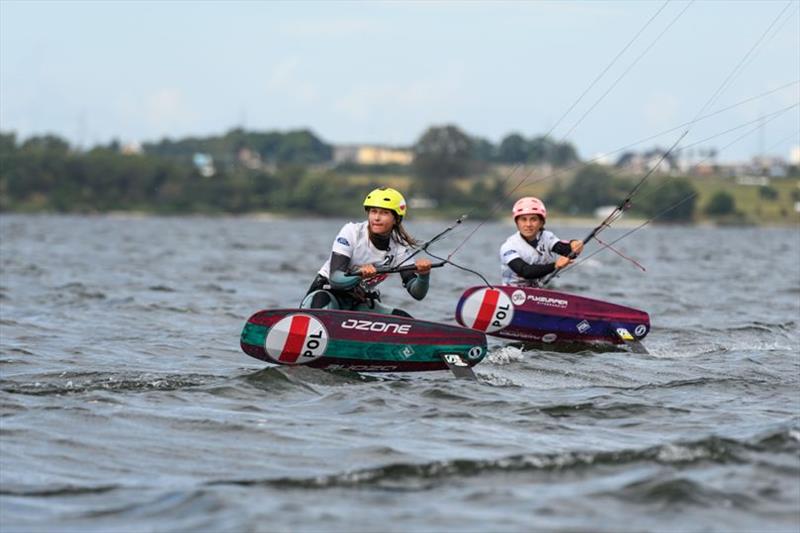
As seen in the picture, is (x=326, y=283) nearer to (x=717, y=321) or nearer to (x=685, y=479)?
(x=685, y=479)

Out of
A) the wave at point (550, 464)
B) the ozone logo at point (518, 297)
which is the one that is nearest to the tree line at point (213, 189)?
the ozone logo at point (518, 297)

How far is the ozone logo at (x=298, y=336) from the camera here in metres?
12.6

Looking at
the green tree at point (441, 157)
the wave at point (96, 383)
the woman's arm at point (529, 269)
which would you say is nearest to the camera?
the wave at point (96, 383)

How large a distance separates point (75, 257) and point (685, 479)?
33.8m

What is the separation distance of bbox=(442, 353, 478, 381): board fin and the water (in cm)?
10

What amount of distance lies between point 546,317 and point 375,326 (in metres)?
3.80

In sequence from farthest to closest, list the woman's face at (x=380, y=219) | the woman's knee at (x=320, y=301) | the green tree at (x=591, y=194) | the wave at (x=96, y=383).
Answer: the green tree at (x=591, y=194) → the woman's knee at (x=320, y=301) → the woman's face at (x=380, y=219) → the wave at (x=96, y=383)

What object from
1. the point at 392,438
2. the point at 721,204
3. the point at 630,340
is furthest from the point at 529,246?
the point at 721,204

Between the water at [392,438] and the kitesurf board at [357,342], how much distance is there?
0.80ft

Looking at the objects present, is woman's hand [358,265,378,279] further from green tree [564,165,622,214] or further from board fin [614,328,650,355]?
green tree [564,165,622,214]

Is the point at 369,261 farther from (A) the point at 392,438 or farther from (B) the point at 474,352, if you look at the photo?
(A) the point at 392,438

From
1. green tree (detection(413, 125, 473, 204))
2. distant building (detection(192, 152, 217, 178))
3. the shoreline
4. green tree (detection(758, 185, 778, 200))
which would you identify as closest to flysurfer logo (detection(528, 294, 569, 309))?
the shoreline

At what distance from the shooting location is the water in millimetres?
7422

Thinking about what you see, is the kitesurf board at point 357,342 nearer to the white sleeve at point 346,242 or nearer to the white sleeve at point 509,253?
the white sleeve at point 346,242
